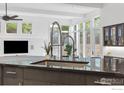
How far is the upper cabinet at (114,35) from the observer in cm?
680

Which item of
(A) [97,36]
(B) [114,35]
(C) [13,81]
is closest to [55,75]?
(C) [13,81]

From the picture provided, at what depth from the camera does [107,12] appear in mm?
7816

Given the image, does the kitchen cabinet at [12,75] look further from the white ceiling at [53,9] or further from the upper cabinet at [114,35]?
the white ceiling at [53,9]

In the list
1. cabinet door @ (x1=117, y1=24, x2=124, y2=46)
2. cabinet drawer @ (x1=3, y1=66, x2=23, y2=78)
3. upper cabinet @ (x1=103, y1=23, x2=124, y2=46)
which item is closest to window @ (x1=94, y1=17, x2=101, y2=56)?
upper cabinet @ (x1=103, y1=23, x2=124, y2=46)

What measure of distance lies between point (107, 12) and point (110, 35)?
931 millimetres

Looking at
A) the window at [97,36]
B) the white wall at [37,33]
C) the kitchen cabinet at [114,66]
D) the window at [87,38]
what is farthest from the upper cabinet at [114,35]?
the kitchen cabinet at [114,66]

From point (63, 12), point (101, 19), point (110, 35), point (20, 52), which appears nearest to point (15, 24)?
point (20, 52)

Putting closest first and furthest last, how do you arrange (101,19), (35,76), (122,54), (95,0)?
(95,0) < (35,76) < (122,54) < (101,19)

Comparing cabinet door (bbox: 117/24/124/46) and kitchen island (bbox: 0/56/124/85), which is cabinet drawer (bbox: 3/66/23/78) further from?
cabinet door (bbox: 117/24/124/46)

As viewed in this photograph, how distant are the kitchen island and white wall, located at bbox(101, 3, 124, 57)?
4747 mm

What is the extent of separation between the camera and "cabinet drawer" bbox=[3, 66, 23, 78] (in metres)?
2.64

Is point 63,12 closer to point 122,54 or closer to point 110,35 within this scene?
point 110,35

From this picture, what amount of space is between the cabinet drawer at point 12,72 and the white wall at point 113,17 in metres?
4.74

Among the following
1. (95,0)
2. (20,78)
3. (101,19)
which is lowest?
(20,78)
